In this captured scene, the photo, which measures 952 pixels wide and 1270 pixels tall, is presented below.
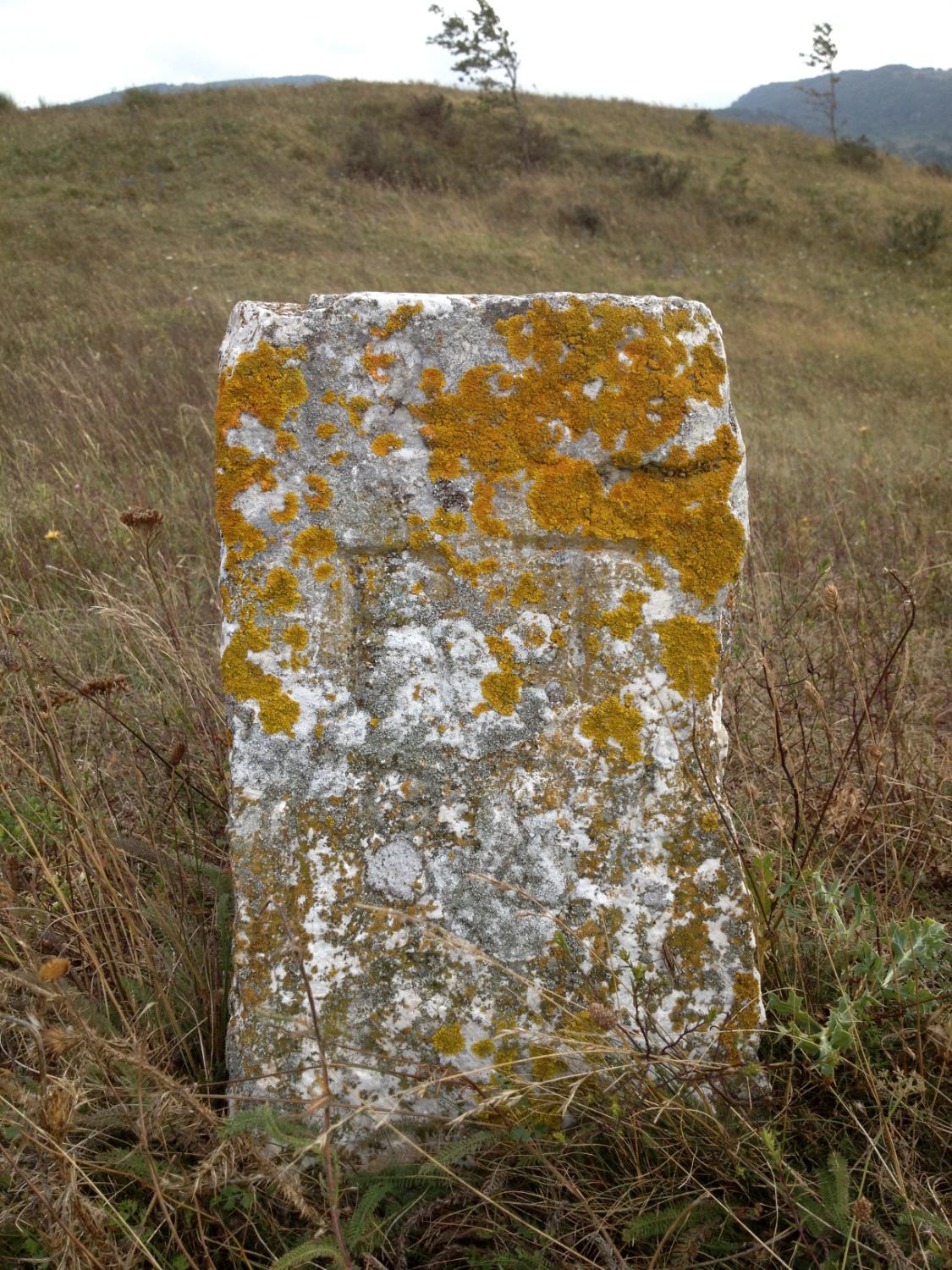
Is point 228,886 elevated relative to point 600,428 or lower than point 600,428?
lower

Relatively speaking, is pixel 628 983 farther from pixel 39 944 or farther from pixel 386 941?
pixel 39 944

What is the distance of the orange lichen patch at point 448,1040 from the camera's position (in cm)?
170

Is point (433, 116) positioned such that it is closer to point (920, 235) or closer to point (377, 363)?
point (920, 235)

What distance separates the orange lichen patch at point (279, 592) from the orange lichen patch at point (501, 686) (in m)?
0.43

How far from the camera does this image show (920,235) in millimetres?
15805

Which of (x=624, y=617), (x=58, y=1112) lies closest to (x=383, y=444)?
(x=624, y=617)

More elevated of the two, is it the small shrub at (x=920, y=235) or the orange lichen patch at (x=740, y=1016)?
the small shrub at (x=920, y=235)

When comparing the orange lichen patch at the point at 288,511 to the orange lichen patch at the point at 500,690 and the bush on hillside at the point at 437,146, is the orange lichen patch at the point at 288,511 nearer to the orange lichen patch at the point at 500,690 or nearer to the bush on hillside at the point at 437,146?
the orange lichen patch at the point at 500,690

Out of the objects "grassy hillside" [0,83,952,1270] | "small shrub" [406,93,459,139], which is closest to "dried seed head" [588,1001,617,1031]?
"grassy hillside" [0,83,952,1270]

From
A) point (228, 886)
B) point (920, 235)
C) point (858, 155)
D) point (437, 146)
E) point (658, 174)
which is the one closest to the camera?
point (228, 886)

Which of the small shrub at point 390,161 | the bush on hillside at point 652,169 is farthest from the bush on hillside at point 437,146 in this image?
the bush on hillside at point 652,169

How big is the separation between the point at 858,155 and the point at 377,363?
2345 cm

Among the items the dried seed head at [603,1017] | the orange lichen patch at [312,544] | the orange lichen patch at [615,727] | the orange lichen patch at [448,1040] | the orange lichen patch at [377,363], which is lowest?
the orange lichen patch at [448,1040]

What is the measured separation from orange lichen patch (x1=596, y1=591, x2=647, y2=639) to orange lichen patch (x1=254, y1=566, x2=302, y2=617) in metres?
0.66
